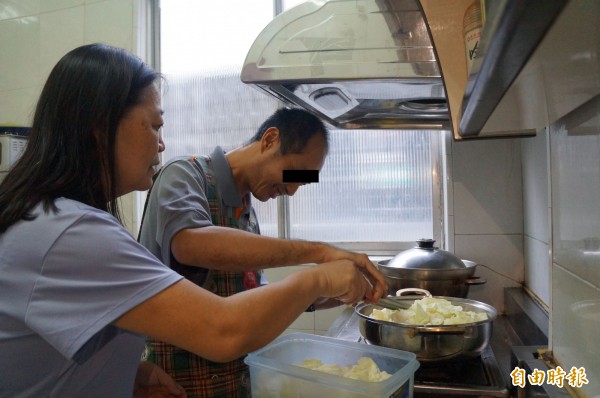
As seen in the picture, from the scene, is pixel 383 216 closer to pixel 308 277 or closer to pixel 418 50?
pixel 418 50

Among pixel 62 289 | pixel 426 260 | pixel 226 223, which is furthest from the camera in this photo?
pixel 426 260

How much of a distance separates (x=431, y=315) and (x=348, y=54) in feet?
1.84

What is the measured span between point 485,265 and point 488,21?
1377mm

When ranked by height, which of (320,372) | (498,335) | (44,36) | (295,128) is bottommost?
(498,335)

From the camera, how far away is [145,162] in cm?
67

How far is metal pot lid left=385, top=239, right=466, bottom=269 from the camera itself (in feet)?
3.94

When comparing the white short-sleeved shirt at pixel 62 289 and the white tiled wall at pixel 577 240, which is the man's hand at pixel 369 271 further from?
the white short-sleeved shirt at pixel 62 289

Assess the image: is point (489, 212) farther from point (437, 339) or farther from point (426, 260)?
point (437, 339)

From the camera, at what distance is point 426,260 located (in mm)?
1212

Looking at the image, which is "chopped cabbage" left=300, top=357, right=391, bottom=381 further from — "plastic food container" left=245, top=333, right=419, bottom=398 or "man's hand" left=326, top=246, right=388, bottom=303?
"man's hand" left=326, top=246, right=388, bottom=303

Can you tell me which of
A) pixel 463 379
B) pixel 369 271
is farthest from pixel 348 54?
pixel 463 379

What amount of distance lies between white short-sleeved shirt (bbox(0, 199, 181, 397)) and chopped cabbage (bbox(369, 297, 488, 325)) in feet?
1.71

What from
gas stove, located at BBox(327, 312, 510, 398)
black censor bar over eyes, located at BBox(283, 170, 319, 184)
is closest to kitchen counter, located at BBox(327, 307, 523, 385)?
gas stove, located at BBox(327, 312, 510, 398)

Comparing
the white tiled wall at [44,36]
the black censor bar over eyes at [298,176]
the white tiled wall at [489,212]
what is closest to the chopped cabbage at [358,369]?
the black censor bar over eyes at [298,176]
